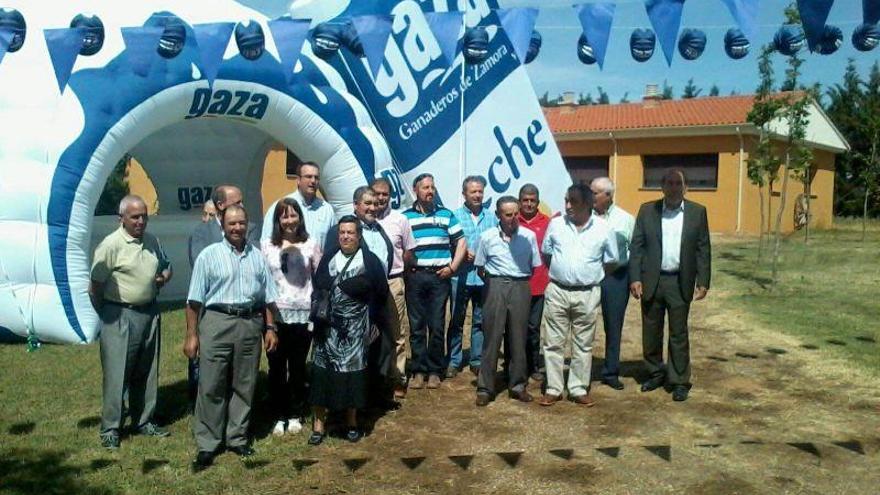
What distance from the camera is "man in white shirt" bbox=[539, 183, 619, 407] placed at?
5.47 metres

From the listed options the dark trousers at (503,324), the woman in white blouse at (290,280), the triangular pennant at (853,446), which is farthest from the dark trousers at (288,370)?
the triangular pennant at (853,446)

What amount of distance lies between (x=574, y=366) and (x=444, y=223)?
136 centimetres

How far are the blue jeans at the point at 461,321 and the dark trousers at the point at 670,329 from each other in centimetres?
124

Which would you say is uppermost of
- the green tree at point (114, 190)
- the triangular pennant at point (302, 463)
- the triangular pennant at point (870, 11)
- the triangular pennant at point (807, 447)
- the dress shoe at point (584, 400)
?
the triangular pennant at point (870, 11)

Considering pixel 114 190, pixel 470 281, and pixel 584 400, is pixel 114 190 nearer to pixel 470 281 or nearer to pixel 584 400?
pixel 470 281

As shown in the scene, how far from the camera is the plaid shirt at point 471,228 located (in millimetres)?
6133

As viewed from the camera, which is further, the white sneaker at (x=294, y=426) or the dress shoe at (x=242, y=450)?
the white sneaker at (x=294, y=426)

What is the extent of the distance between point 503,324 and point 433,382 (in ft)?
2.67

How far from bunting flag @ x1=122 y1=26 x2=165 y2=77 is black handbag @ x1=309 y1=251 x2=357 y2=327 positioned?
11.2ft

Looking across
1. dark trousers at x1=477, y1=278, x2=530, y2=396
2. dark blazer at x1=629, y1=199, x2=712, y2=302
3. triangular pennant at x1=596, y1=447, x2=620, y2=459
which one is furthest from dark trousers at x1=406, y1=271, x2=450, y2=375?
triangular pennant at x1=596, y1=447, x2=620, y2=459

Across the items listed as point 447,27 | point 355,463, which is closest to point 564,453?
point 355,463

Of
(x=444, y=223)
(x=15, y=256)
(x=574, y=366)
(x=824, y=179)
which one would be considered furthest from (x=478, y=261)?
(x=824, y=179)

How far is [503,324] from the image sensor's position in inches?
219

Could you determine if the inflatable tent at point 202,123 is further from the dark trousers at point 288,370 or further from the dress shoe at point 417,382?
the dress shoe at point 417,382
